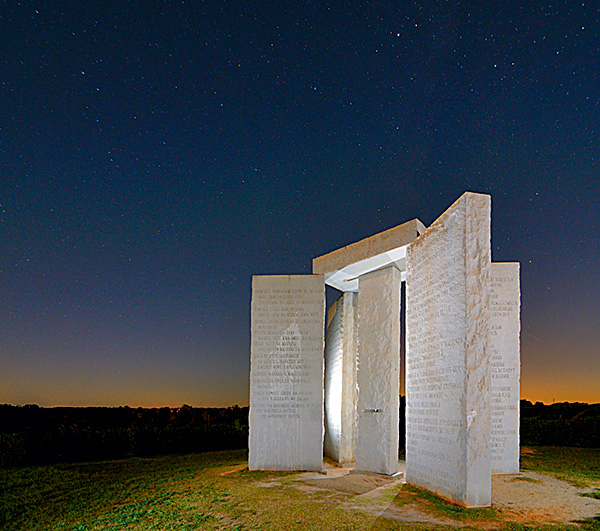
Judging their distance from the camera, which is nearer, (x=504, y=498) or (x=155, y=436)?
(x=504, y=498)

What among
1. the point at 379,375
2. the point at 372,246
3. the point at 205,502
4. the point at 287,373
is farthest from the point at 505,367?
the point at 205,502

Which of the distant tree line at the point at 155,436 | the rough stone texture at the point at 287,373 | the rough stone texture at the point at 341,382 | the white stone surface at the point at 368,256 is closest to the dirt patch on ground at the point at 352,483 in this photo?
the rough stone texture at the point at 287,373

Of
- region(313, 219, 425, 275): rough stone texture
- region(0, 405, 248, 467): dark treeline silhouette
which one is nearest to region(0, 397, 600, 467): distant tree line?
region(0, 405, 248, 467): dark treeline silhouette

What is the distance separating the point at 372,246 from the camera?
10789 millimetres

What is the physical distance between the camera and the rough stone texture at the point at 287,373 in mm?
11430

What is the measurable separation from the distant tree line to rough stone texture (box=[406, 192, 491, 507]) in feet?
31.9

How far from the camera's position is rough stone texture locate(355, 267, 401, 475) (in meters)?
10.7

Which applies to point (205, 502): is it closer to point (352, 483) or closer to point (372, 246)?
point (352, 483)

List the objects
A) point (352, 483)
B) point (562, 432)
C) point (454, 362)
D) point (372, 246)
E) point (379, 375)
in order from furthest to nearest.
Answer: point (562, 432), point (379, 375), point (372, 246), point (352, 483), point (454, 362)

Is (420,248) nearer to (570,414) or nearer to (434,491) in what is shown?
(434,491)

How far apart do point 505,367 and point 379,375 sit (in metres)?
3.10

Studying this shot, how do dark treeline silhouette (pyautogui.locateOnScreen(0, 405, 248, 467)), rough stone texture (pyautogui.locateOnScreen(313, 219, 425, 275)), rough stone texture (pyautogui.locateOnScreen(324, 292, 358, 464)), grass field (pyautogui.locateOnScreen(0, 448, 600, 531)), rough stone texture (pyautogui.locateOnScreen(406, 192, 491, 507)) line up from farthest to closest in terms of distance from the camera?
dark treeline silhouette (pyautogui.locateOnScreen(0, 405, 248, 467))
rough stone texture (pyautogui.locateOnScreen(324, 292, 358, 464))
rough stone texture (pyautogui.locateOnScreen(313, 219, 425, 275))
rough stone texture (pyautogui.locateOnScreen(406, 192, 491, 507))
grass field (pyautogui.locateOnScreen(0, 448, 600, 531))

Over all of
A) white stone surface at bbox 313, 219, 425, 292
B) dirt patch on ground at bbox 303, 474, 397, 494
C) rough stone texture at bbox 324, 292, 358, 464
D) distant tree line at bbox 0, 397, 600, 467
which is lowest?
distant tree line at bbox 0, 397, 600, 467

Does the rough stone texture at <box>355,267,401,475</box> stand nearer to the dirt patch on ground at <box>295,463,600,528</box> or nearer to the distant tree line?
the dirt patch on ground at <box>295,463,600,528</box>
